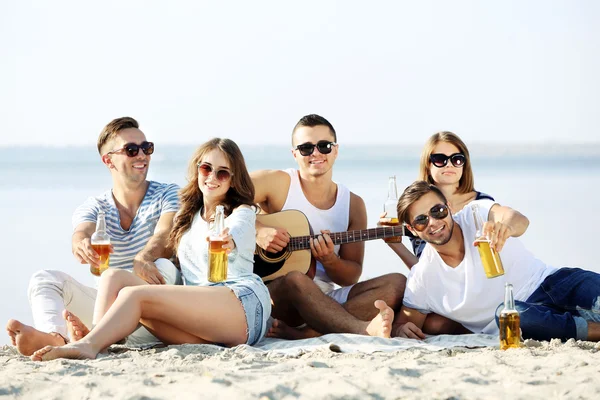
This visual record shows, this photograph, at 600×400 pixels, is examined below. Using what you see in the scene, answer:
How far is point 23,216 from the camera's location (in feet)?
47.5

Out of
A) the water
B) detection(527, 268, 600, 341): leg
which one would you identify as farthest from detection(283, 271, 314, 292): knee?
the water

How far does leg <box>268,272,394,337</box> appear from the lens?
6156mm

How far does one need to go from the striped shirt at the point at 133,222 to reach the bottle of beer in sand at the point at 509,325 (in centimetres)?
243

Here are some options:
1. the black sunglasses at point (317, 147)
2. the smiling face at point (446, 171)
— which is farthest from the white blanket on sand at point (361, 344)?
the black sunglasses at point (317, 147)

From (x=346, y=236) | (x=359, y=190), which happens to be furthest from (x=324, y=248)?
(x=359, y=190)

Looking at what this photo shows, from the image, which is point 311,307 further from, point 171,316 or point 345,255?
point 171,316

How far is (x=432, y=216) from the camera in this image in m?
5.79

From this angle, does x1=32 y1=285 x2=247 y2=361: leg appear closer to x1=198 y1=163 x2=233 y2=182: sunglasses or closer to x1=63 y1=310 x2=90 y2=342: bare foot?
x1=63 y1=310 x2=90 y2=342: bare foot

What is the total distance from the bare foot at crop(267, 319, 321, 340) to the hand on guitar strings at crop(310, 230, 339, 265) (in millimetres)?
650

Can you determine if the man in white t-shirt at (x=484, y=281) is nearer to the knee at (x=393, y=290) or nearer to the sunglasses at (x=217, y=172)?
the knee at (x=393, y=290)

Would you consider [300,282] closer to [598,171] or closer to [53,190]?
[53,190]

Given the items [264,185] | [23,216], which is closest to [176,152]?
[23,216]

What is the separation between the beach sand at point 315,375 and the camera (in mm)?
3986

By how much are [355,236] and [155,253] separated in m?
1.60
